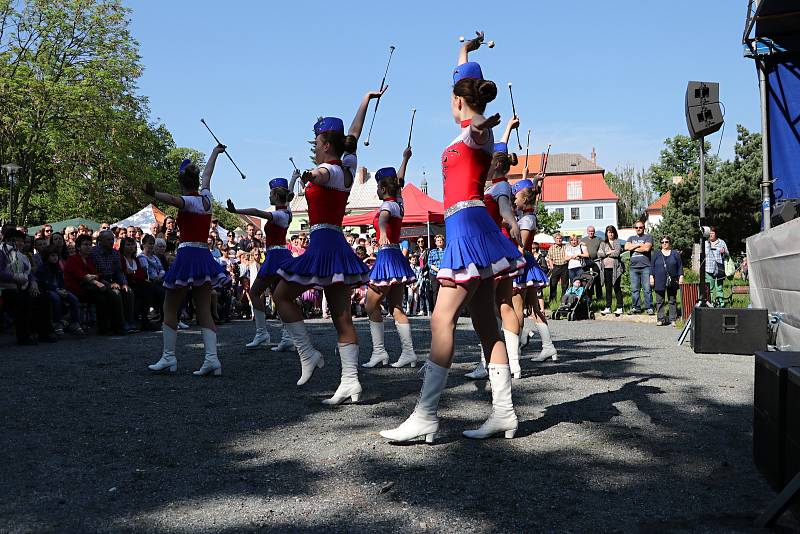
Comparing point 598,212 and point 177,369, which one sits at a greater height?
point 598,212

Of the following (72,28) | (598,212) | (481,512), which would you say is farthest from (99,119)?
(598,212)

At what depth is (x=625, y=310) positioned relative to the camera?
16.9 metres

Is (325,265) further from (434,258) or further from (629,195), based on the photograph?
(629,195)

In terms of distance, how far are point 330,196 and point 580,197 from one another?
301 feet

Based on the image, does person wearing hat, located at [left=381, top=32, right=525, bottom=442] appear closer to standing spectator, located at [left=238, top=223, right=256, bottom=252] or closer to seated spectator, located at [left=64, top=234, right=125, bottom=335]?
seated spectator, located at [left=64, top=234, right=125, bottom=335]

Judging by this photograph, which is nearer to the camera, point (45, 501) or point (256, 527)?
point (256, 527)

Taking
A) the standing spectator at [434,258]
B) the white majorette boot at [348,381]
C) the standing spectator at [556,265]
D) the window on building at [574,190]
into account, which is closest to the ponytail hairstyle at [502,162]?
the white majorette boot at [348,381]

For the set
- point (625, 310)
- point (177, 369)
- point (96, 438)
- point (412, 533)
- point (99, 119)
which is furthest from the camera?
point (99, 119)

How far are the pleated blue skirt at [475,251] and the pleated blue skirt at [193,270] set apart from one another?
333 centimetres

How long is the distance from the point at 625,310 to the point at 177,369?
11.9 metres

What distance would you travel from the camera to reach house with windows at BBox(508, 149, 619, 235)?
3639 inches

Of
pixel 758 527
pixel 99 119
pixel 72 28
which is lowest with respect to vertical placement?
pixel 758 527

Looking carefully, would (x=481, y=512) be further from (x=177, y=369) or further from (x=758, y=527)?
(x=177, y=369)

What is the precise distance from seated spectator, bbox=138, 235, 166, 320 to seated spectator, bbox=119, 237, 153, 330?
133 mm
